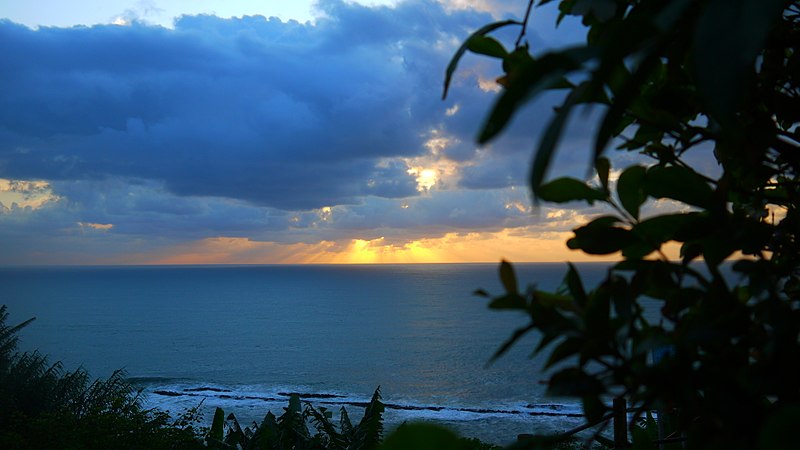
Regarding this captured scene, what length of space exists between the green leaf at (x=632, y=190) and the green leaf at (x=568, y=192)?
1.7 inches

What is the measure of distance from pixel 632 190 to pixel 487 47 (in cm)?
24

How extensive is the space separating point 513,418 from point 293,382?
17771mm

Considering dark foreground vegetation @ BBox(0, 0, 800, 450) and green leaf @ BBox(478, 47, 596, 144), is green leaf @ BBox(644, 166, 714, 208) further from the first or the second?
green leaf @ BBox(478, 47, 596, 144)

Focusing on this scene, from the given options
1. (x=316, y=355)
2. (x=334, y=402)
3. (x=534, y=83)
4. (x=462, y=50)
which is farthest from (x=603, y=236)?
(x=316, y=355)

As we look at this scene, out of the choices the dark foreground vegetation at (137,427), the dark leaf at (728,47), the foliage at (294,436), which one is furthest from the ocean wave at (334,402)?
the dark leaf at (728,47)

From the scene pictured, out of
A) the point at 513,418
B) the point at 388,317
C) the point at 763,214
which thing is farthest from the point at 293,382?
the point at 763,214

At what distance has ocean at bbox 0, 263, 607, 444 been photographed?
3694 centimetres

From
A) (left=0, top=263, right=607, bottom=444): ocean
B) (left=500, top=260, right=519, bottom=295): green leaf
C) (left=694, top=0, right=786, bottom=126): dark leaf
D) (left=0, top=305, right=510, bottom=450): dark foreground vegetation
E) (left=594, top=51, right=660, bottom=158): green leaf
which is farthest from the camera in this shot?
(left=0, top=263, right=607, bottom=444): ocean

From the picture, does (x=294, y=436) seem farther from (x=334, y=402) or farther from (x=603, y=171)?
(x=334, y=402)

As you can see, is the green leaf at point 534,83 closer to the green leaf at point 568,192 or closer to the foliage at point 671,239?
the foliage at point 671,239

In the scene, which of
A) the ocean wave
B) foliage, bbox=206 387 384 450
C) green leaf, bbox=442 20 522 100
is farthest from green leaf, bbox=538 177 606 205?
the ocean wave

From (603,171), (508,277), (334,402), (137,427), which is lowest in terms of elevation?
(334,402)

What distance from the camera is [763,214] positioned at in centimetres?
113

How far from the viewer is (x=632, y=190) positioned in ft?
2.30
